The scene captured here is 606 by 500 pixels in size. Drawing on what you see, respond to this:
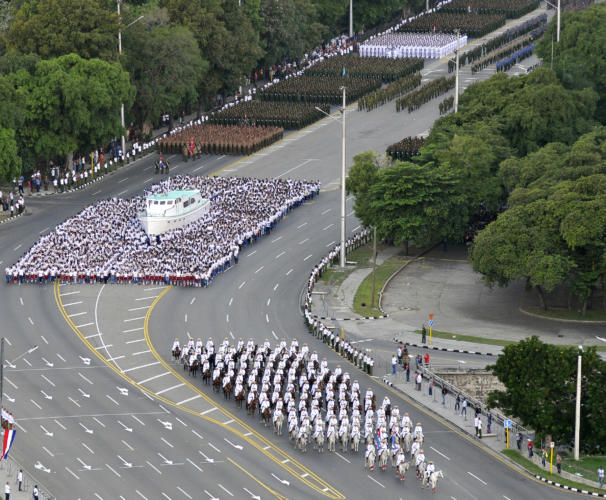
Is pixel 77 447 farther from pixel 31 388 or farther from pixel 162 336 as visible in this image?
pixel 162 336

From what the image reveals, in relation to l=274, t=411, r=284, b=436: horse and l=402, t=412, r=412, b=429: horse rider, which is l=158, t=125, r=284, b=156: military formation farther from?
l=402, t=412, r=412, b=429: horse rider

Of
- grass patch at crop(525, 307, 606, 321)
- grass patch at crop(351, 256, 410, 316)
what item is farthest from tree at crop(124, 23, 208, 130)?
grass patch at crop(525, 307, 606, 321)

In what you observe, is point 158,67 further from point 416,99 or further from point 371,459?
point 371,459

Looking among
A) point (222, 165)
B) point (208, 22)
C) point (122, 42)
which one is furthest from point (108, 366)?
point (208, 22)

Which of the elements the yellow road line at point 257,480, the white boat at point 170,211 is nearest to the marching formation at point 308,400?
the yellow road line at point 257,480

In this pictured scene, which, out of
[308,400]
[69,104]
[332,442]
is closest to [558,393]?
[332,442]

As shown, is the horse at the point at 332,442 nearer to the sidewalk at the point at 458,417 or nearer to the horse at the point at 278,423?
the horse at the point at 278,423
